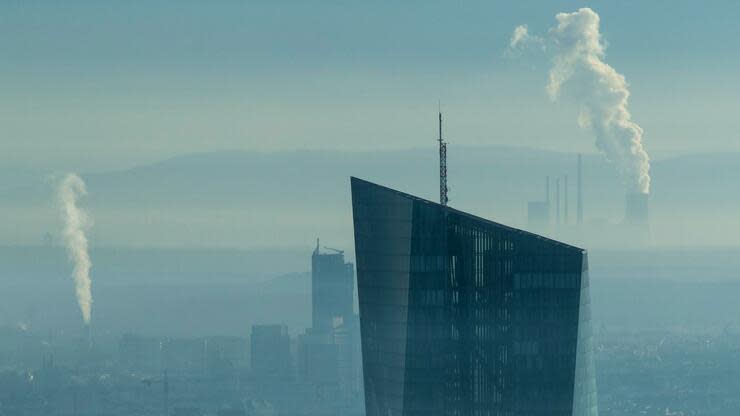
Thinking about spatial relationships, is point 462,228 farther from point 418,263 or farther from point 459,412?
point 459,412

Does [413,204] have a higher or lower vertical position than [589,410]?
higher

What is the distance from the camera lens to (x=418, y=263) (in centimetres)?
17675

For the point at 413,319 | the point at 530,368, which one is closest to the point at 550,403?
the point at 530,368

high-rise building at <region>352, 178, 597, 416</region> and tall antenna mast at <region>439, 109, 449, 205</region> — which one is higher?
tall antenna mast at <region>439, 109, 449, 205</region>

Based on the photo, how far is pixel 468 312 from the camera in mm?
177375

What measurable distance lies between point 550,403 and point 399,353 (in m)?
15.3

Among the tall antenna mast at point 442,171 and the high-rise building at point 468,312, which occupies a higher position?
the tall antenna mast at point 442,171

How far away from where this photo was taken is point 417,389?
17838 cm

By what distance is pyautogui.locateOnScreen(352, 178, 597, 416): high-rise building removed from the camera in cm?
17375

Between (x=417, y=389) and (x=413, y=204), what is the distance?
1799 cm

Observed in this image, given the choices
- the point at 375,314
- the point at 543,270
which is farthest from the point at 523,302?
the point at 375,314

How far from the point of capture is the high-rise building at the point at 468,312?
570ft

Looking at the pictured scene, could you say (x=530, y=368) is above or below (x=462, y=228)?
below

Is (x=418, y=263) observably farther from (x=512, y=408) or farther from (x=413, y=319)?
(x=512, y=408)
